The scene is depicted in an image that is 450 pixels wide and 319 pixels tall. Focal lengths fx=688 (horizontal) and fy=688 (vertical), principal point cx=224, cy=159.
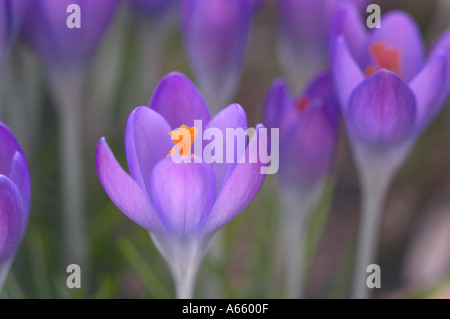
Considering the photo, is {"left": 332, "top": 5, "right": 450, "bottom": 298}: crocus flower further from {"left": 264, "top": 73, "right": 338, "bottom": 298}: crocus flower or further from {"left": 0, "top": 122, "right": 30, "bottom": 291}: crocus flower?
{"left": 0, "top": 122, "right": 30, "bottom": 291}: crocus flower

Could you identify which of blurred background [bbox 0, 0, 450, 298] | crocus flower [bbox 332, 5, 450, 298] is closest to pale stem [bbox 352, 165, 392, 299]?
crocus flower [bbox 332, 5, 450, 298]

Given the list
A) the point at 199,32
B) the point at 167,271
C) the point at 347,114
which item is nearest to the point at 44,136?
the point at 167,271

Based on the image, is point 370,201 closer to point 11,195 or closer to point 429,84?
point 429,84

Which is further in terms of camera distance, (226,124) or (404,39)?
(404,39)

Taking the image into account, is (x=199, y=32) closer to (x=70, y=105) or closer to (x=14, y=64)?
(x=70, y=105)

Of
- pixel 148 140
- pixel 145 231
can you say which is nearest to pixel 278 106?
pixel 148 140

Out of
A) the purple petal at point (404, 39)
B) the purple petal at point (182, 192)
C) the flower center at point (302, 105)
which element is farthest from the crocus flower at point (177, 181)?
the purple petal at point (404, 39)
